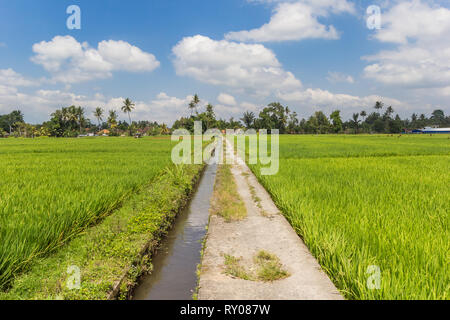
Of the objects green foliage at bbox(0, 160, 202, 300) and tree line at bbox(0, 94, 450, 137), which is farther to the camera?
tree line at bbox(0, 94, 450, 137)

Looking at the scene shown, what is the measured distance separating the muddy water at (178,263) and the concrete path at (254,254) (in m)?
0.25

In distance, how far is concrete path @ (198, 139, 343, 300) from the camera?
7.97 feet

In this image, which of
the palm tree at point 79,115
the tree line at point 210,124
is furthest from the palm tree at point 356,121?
the palm tree at point 79,115

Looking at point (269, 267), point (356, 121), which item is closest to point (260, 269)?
point (269, 267)

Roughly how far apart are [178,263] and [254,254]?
99 centimetres

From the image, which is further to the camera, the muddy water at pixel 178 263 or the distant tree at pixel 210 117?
the distant tree at pixel 210 117

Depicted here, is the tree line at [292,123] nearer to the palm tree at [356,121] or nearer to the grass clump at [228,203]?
the palm tree at [356,121]

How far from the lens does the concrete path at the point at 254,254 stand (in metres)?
2.43

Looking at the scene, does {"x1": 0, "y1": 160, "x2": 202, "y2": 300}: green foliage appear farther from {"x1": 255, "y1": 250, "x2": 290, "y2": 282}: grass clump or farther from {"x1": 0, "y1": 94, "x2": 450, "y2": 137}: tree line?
{"x1": 0, "y1": 94, "x2": 450, "y2": 137}: tree line

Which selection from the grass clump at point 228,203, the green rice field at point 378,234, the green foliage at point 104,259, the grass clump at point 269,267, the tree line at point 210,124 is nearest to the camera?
the green rice field at point 378,234

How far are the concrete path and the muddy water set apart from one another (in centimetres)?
25

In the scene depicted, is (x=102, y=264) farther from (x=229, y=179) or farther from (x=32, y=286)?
(x=229, y=179)

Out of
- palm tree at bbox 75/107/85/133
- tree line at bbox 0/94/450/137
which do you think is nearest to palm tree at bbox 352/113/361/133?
tree line at bbox 0/94/450/137

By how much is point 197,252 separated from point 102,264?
133 centimetres
